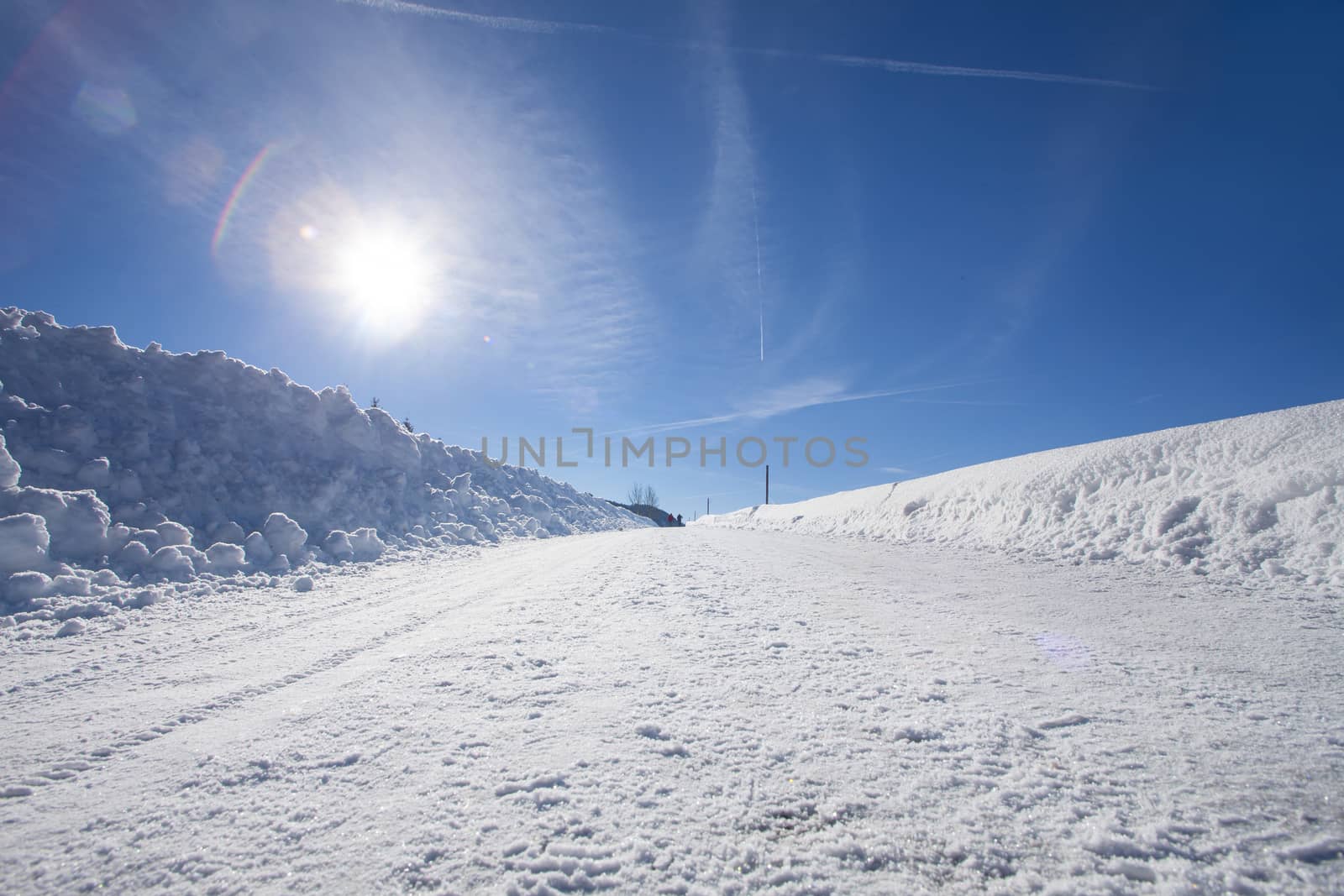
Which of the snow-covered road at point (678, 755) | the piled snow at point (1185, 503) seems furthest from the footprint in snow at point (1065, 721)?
the piled snow at point (1185, 503)

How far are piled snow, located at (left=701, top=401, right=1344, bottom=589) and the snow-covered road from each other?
3634 mm

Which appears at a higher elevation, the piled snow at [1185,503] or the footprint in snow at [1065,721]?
the piled snow at [1185,503]

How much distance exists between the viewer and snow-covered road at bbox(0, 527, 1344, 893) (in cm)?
182

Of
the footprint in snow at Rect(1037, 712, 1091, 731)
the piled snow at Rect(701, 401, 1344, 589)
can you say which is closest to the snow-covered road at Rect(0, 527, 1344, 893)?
the footprint in snow at Rect(1037, 712, 1091, 731)

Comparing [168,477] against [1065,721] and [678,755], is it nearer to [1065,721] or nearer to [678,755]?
[678,755]

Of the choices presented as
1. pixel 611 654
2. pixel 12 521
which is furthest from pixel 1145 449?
pixel 12 521

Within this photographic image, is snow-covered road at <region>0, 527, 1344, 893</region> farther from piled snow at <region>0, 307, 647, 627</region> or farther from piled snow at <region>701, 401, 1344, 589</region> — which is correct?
piled snow at <region>701, 401, 1344, 589</region>

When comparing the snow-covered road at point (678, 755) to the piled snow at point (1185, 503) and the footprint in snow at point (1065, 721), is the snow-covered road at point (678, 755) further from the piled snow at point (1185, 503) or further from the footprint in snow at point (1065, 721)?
the piled snow at point (1185, 503)

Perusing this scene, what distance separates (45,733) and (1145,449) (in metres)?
17.1

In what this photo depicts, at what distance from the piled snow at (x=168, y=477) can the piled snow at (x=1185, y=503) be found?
41.8 feet

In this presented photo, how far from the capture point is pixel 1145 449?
12008 millimetres

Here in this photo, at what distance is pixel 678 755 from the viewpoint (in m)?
2.50

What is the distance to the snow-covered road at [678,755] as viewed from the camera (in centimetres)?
182

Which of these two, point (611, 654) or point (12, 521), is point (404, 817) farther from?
point (12, 521)
